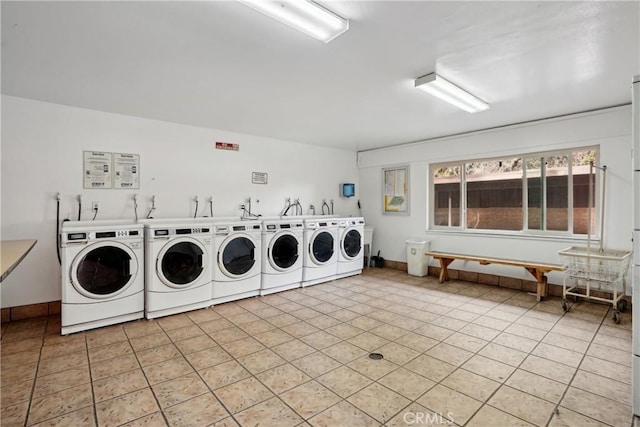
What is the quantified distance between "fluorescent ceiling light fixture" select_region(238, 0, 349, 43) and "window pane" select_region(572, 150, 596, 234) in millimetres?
4326

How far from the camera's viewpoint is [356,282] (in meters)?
5.45

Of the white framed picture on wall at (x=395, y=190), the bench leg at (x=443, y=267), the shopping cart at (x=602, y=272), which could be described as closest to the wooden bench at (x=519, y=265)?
the bench leg at (x=443, y=267)

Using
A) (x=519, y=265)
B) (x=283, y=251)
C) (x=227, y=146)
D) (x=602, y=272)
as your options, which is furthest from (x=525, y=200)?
(x=227, y=146)

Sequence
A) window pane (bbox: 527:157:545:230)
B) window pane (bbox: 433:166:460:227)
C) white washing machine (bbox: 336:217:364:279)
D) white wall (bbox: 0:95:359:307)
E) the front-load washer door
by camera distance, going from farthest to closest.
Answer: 1. window pane (bbox: 433:166:460:227)
2. white washing machine (bbox: 336:217:364:279)
3. window pane (bbox: 527:157:545:230)
4. the front-load washer door
5. white wall (bbox: 0:95:359:307)

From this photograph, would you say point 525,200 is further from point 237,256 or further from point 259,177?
point 237,256

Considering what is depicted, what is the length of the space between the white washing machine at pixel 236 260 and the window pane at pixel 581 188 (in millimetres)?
4623

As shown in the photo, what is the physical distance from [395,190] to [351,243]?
1.64 meters

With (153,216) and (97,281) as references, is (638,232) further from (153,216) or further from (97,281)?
(153,216)

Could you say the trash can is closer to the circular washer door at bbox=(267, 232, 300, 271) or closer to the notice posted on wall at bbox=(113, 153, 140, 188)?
the circular washer door at bbox=(267, 232, 300, 271)

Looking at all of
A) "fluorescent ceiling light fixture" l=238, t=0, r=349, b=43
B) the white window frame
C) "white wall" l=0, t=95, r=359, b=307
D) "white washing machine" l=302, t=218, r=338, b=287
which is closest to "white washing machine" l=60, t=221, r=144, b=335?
"white wall" l=0, t=95, r=359, b=307

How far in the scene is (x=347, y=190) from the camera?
6.83 meters

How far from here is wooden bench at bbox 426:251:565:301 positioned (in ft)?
14.2

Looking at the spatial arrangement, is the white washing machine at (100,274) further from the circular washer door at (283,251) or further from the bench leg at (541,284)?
the bench leg at (541,284)

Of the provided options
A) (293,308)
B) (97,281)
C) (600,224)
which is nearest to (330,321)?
(293,308)
